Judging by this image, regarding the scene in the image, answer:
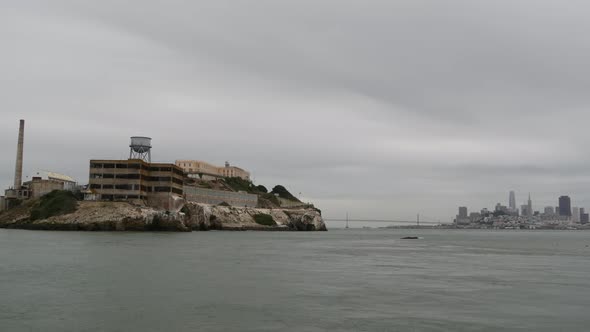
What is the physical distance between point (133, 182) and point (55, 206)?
20.7m

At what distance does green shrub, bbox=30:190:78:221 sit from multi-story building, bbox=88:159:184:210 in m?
6.62

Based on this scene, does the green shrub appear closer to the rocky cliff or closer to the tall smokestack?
the rocky cliff

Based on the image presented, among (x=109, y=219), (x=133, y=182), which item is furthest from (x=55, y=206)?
(x=133, y=182)

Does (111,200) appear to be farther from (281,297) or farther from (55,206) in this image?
(281,297)

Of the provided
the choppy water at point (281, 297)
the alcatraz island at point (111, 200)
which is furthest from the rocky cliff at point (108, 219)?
the choppy water at point (281, 297)

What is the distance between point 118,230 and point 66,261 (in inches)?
3336

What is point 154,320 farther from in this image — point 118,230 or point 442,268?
point 118,230

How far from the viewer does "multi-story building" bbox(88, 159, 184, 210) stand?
144500 mm

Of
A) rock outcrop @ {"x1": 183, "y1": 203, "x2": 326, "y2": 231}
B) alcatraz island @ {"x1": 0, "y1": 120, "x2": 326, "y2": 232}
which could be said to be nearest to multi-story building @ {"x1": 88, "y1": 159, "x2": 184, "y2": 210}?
alcatraz island @ {"x1": 0, "y1": 120, "x2": 326, "y2": 232}

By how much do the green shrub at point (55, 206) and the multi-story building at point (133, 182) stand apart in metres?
6.62

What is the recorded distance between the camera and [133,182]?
474 ft

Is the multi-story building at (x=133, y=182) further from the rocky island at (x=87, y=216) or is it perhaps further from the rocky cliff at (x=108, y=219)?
the rocky cliff at (x=108, y=219)

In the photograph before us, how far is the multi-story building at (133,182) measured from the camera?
474 feet

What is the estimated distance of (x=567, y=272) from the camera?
51.0 meters
